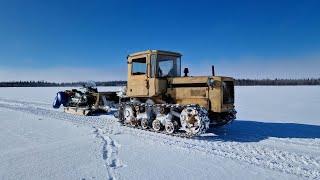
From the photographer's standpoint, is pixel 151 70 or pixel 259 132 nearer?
pixel 259 132

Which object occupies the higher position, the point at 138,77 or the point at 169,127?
the point at 138,77

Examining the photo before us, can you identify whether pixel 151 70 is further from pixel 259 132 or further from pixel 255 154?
pixel 255 154

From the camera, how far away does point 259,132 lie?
1125 centimetres

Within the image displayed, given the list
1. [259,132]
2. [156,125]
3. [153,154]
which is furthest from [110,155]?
[259,132]

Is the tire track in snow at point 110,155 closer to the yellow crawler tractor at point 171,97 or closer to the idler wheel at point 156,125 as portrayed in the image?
the idler wheel at point 156,125

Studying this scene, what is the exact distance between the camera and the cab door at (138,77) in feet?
39.2

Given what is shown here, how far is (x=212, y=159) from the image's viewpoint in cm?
733

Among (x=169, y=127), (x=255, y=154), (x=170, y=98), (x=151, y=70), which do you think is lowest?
(x=255, y=154)

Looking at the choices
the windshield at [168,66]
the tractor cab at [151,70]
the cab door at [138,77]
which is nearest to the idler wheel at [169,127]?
the tractor cab at [151,70]

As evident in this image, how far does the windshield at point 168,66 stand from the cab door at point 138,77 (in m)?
0.56

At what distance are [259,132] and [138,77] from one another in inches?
191

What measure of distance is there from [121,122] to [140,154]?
18.6 ft

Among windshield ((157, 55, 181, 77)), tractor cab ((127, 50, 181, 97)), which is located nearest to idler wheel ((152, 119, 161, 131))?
tractor cab ((127, 50, 181, 97))

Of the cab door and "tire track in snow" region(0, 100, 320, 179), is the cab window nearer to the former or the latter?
the cab door
